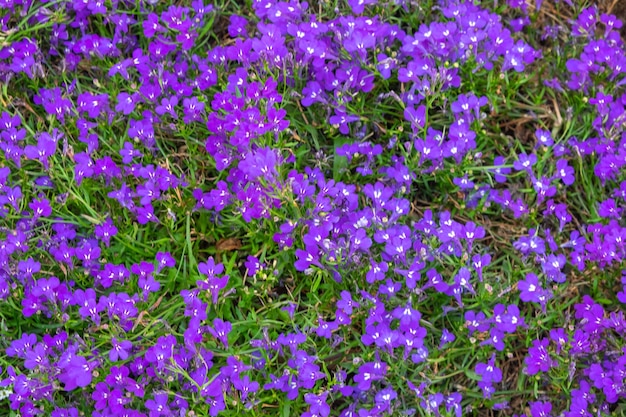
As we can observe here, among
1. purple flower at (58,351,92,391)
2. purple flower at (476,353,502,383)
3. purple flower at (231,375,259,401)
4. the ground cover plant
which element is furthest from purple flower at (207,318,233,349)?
purple flower at (476,353,502,383)

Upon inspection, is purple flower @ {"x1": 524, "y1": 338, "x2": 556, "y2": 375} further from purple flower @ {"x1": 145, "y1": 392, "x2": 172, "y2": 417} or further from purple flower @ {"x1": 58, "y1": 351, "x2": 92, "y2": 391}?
purple flower @ {"x1": 58, "y1": 351, "x2": 92, "y2": 391}

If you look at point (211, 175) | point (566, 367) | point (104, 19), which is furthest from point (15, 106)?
point (566, 367)

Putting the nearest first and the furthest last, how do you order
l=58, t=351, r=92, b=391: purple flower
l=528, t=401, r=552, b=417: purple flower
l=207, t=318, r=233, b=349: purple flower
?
1. l=58, t=351, r=92, b=391: purple flower
2. l=207, t=318, r=233, b=349: purple flower
3. l=528, t=401, r=552, b=417: purple flower

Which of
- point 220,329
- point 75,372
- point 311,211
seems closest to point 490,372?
point 311,211

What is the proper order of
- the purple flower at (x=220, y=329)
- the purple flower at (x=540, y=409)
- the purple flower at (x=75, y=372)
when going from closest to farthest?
the purple flower at (x=75, y=372) → the purple flower at (x=220, y=329) → the purple flower at (x=540, y=409)

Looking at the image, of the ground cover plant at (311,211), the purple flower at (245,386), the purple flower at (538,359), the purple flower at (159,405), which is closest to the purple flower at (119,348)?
the ground cover plant at (311,211)

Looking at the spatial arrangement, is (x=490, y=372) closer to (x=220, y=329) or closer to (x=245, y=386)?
(x=245, y=386)

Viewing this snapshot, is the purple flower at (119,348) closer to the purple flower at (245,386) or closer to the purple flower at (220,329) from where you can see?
the purple flower at (220,329)

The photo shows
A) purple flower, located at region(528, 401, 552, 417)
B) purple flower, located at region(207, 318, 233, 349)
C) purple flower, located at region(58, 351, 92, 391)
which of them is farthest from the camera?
purple flower, located at region(528, 401, 552, 417)
